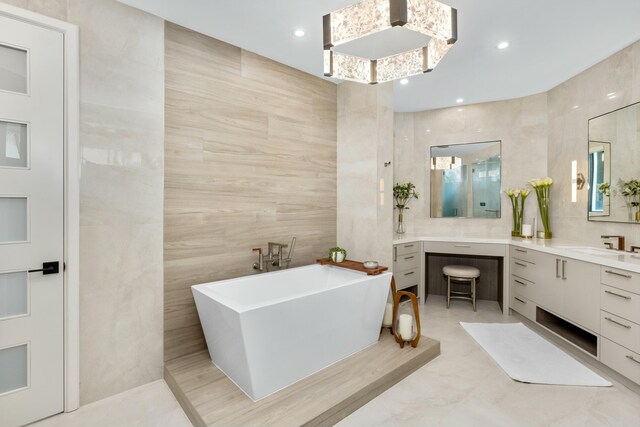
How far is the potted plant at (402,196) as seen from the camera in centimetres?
441

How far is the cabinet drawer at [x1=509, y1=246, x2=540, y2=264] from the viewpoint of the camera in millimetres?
3294

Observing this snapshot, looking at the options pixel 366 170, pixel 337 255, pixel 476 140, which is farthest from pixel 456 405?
pixel 476 140

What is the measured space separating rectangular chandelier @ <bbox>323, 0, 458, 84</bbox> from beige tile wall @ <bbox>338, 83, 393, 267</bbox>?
3.71 ft

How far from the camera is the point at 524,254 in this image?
347 centimetres

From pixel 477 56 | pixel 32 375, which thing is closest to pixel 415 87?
pixel 477 56

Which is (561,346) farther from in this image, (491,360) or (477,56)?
(477,56)

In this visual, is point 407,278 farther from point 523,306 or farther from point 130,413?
point 130,413

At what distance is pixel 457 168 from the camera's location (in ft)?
14.5

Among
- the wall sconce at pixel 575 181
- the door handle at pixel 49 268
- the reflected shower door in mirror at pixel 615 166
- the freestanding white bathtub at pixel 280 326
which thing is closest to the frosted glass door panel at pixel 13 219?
the door handle at pixel 49 268

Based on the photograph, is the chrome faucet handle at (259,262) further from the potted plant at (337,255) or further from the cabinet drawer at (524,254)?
the cabinet drawer at (524,254)

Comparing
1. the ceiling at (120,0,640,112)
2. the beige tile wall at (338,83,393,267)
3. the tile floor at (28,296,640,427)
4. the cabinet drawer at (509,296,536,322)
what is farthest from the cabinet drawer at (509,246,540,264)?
the ceiling at (120,0,640,112)

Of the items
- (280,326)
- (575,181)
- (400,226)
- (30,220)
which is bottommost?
(280,326)

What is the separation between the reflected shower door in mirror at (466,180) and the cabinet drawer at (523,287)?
0.98 metres

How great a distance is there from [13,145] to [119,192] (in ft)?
1.97
